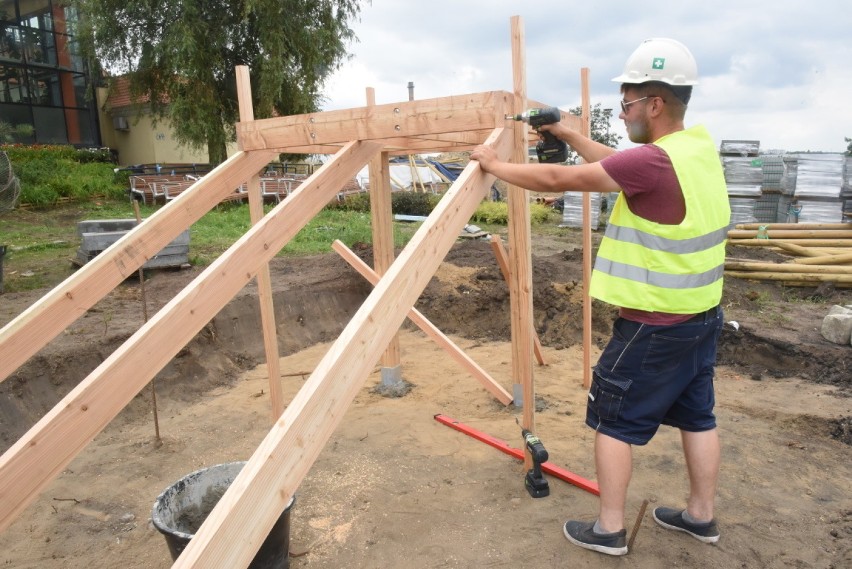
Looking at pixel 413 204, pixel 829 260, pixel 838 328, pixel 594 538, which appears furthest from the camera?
pixel 413 204

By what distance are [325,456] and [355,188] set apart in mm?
16207

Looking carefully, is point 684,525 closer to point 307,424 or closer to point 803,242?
point 307,424

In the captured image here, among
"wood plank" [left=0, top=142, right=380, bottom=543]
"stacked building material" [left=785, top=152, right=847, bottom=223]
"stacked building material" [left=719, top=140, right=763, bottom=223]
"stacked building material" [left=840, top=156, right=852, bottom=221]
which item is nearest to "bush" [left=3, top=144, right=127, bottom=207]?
"wood plank" [left=0, top=142, right=380, bottom=543]

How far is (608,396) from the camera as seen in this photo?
2648mm

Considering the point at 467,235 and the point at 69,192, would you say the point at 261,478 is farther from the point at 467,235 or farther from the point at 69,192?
the point at 69,192

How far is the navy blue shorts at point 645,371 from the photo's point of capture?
101 inches

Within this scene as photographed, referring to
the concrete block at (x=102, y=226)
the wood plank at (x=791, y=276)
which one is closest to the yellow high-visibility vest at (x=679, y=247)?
the wood plank at (x=791, y=276)

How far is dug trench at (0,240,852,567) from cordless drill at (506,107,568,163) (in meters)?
2.09

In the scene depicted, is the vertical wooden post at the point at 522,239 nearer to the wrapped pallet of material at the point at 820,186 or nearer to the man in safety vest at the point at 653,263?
the man in safety vest at the point at 653,263

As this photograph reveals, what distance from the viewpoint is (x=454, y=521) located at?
3.27 meters

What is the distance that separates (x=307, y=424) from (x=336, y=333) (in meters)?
5.54

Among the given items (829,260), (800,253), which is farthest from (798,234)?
(829,260)

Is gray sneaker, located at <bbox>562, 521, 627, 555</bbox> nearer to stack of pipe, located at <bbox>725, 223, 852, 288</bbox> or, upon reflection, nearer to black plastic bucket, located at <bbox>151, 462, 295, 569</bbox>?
black plastic bucket, located at <bbox>151, 462, 295, 569</bbox>

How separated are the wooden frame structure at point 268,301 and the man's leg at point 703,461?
38.5 inches
